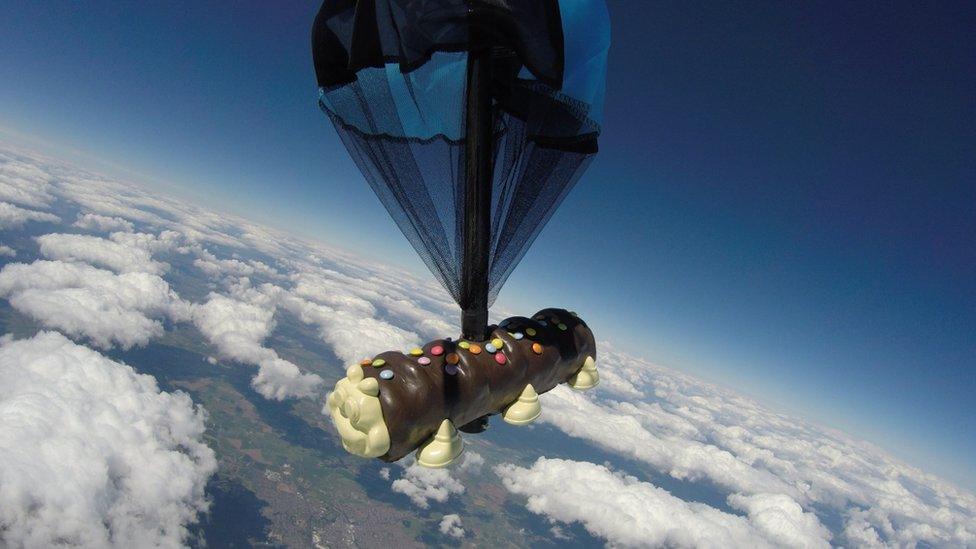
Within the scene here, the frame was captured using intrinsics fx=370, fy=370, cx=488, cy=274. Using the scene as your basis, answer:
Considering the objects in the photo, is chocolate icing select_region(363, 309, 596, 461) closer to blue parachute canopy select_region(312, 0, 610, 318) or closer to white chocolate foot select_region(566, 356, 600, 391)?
white chocolate foot select_region(566, 356, 600, 391)

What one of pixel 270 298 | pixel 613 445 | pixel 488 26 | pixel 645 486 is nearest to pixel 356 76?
pixel 488 26

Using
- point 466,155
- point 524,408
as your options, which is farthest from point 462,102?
point 524,408

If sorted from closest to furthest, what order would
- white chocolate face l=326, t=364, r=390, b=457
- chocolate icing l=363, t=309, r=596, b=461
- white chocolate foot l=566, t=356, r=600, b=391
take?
1. white chocolate face l=326, t=364, r=390, b=457
2. chocolate icing l=363, t=309, r=596, b=461
3. white chocolate foot l=566, t=356, r=600, b=391

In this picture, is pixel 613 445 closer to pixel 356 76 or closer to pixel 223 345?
pixel 223 345

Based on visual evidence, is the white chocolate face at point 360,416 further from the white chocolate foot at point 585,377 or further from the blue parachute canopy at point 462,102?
the white chocolate foot at point 585,377

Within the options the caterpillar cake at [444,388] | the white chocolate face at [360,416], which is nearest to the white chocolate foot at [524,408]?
the caterpillar cake at [444,388]

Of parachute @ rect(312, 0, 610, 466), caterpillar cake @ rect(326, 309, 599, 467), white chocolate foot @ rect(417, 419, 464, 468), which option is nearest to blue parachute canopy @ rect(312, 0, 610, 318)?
parachute @ rect(312, 0, 610, 466)
